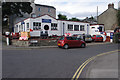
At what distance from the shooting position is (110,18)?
132ft

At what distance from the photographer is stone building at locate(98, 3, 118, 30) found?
38875 millimetres

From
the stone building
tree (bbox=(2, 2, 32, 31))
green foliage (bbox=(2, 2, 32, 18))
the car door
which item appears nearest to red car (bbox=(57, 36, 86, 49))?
the car door

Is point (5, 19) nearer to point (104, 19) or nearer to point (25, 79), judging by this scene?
point (104, 19)

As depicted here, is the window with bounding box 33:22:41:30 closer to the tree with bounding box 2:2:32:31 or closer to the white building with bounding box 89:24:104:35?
the white building with bounding box 89:24:104:35

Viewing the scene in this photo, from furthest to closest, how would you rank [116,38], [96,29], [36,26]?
[96,29], [36,26], [116,38]

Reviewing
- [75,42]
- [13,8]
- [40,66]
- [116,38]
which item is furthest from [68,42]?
[13,8]

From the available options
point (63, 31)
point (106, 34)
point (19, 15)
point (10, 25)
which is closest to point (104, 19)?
point (106, 34)

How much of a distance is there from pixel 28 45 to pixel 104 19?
34.0 metres

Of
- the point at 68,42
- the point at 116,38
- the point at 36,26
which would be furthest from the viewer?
the point at 36,26

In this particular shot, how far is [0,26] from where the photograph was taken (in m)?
37.2

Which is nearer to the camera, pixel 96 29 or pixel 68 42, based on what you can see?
pixel 68 42

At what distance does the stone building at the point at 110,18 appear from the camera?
38.9 m

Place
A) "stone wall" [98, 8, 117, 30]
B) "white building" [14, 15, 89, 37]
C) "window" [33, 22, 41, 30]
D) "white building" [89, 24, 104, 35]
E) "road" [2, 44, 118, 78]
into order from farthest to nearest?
1. "stone wall" [98, 8, 117, 30]
2. "white building" [89, 24, 104, 35]
3. "window" [33, 22, 41, 30]
4. "white building" [14, 15, 89, 37]
5. "road" [2, 44, 118, 78]

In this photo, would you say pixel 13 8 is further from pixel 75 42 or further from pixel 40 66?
pixel 40 66
